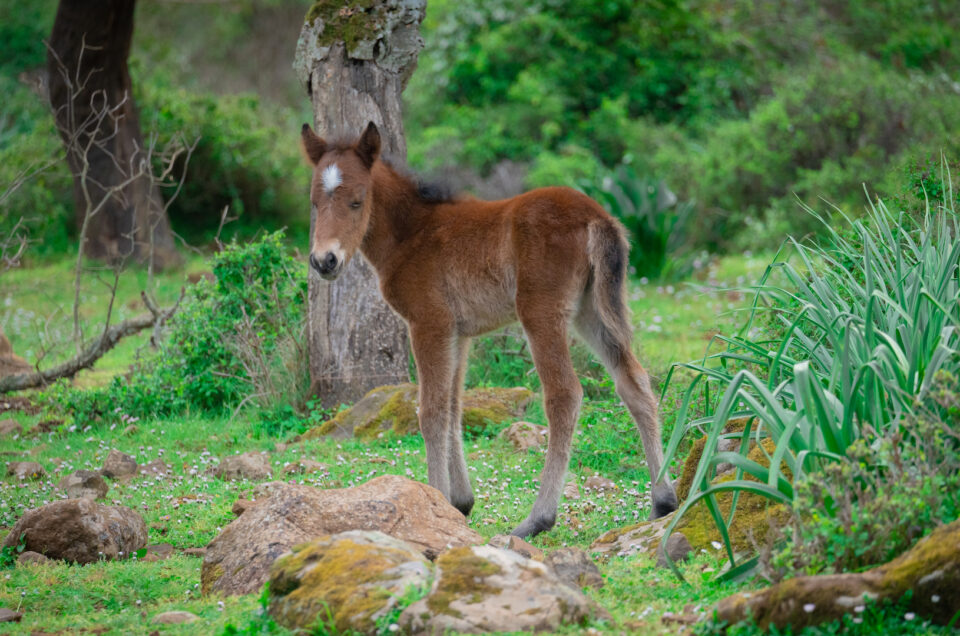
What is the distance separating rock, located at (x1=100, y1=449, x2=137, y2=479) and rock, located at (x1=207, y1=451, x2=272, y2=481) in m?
0.57

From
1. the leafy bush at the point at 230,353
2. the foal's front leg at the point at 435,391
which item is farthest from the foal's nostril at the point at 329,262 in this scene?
the leafy bush at the point at 230,353

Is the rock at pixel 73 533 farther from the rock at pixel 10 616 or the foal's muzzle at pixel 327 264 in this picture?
the foal's muzzle at pixel 327 264

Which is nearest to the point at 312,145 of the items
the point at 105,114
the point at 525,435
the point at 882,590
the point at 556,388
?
the point at 556,388

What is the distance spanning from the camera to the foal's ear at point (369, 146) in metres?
5.93

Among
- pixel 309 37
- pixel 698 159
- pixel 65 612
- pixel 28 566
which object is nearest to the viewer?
pixel 65 612

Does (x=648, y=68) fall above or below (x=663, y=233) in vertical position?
above

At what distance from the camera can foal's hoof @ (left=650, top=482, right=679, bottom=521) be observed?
5.52 metres

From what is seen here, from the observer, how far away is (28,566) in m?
5.05

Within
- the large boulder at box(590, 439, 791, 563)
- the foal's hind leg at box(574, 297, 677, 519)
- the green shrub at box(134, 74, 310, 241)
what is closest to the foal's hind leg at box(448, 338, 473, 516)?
the foal's hind leg at box(574, 297, 677, 519)

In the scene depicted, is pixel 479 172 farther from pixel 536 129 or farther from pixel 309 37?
pixel 309 37

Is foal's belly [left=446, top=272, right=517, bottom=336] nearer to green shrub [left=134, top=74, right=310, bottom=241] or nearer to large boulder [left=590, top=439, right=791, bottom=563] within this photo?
large boulder [left=590, top=439, right=791, bottom=563]

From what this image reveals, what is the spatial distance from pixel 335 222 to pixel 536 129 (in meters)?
14.3

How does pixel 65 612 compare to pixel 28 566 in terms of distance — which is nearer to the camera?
pixel 65 612

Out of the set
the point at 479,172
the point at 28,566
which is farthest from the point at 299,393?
the point at 479,172
